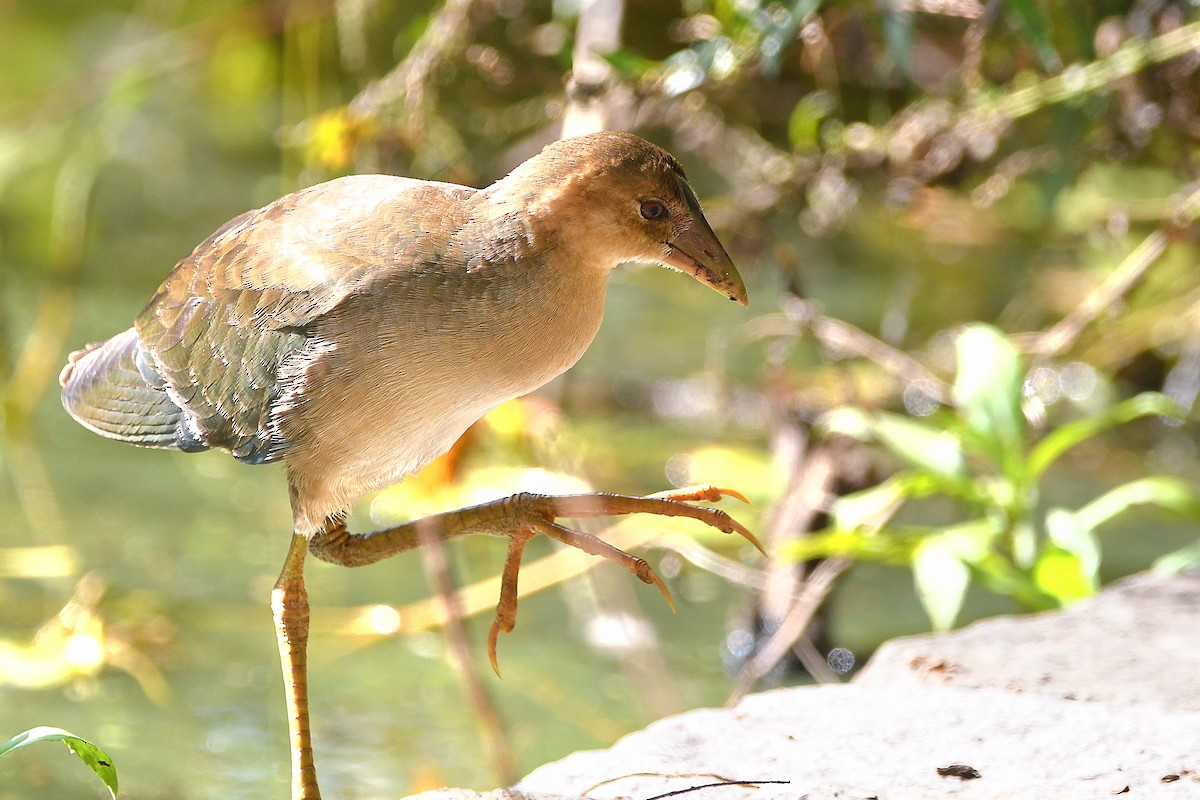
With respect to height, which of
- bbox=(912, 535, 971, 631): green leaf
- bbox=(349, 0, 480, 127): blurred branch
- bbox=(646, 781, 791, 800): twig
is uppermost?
bbox=(349, 0, 480, 127): blurred branch

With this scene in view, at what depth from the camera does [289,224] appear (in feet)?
7.26

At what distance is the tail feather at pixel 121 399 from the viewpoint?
95.4 inches

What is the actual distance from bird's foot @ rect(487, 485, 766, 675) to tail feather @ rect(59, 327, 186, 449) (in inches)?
24.2

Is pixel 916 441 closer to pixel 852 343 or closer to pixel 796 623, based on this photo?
pixel 852 343

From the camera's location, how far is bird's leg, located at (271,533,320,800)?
2.28 metres

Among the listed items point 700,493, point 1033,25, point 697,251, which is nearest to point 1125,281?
point 1033,25

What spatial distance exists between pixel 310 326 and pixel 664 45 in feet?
13.8

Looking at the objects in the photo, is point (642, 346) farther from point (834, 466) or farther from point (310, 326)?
point (310, 326)

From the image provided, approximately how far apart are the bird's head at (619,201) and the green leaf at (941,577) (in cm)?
145

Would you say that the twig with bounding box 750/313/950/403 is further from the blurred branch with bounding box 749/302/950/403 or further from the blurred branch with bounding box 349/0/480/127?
the blurred branch with bounding box 349/0/480/127

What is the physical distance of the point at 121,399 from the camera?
2500 mm

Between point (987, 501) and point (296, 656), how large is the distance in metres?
1.93

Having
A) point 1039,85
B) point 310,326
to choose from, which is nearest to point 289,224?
point 310,326

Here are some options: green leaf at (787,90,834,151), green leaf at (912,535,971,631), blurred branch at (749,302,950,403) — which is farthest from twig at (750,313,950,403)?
green leaf at (912,535,971,631)
